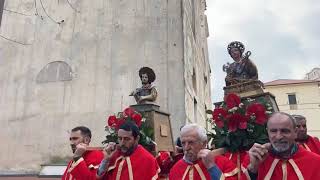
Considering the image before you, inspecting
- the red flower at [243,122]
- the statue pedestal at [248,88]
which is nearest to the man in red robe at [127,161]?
the red flower at [243,122]

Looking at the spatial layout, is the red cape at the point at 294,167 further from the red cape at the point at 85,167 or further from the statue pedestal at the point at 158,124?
the statue pedestal at the point at 158,124

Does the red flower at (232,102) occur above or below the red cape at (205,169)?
above

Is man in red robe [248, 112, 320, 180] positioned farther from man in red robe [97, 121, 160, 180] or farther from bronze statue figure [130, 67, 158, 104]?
bronze statue figure [130, 67, 158, 104]

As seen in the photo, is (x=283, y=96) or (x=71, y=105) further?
(x=283, y=96)

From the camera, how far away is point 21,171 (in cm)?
1284

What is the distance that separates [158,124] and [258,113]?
12.8ft

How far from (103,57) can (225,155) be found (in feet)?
34.3

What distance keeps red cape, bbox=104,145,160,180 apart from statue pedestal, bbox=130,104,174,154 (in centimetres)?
277

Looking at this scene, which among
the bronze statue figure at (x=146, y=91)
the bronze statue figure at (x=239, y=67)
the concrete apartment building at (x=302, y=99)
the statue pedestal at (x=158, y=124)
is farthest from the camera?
the concrete apartment building at (x=302, y=99)

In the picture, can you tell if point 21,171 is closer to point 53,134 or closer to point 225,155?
point 53,134

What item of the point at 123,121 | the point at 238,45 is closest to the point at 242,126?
the point at 123,121

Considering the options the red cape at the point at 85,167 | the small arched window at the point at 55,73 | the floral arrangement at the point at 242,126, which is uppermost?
the small arched window at the point at 55,73

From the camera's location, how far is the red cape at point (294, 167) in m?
2.78

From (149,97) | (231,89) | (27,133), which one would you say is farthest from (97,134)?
(231,89)
